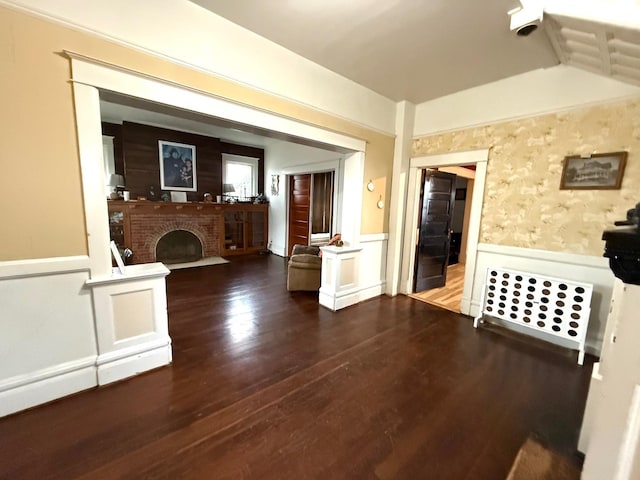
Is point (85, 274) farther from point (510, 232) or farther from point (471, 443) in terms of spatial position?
point (510, 232)

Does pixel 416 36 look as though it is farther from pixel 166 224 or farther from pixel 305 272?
pixel 166 224

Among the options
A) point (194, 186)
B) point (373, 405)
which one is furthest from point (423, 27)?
point (194, 186)

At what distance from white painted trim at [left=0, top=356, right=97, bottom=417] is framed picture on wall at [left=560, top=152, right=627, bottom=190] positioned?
4425mm

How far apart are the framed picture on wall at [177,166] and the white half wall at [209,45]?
4152mm

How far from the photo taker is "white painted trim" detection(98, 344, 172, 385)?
75.6 inches

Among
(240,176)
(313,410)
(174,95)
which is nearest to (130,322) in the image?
(313,410)

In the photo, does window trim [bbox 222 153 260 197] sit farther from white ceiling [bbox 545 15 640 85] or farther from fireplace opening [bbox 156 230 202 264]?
white ceiling [bbox 545 15 640 85]

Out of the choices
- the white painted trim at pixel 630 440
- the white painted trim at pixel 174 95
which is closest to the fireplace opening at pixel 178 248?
the white painted trim at pixel 174 95

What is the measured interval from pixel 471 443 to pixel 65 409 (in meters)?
2.56

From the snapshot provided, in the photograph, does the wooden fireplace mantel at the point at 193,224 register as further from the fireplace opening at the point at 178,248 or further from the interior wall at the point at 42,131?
the interior wall at the point at 42,131

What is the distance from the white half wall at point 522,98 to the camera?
2.44 meters

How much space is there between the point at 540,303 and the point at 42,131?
14.1ft

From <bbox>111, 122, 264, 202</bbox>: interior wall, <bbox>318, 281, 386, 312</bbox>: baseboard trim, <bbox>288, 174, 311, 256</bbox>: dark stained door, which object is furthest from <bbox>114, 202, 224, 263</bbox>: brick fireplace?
<bbox>318, 281, 386, 312</bbox>: baseboard trim

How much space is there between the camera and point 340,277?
339cm
